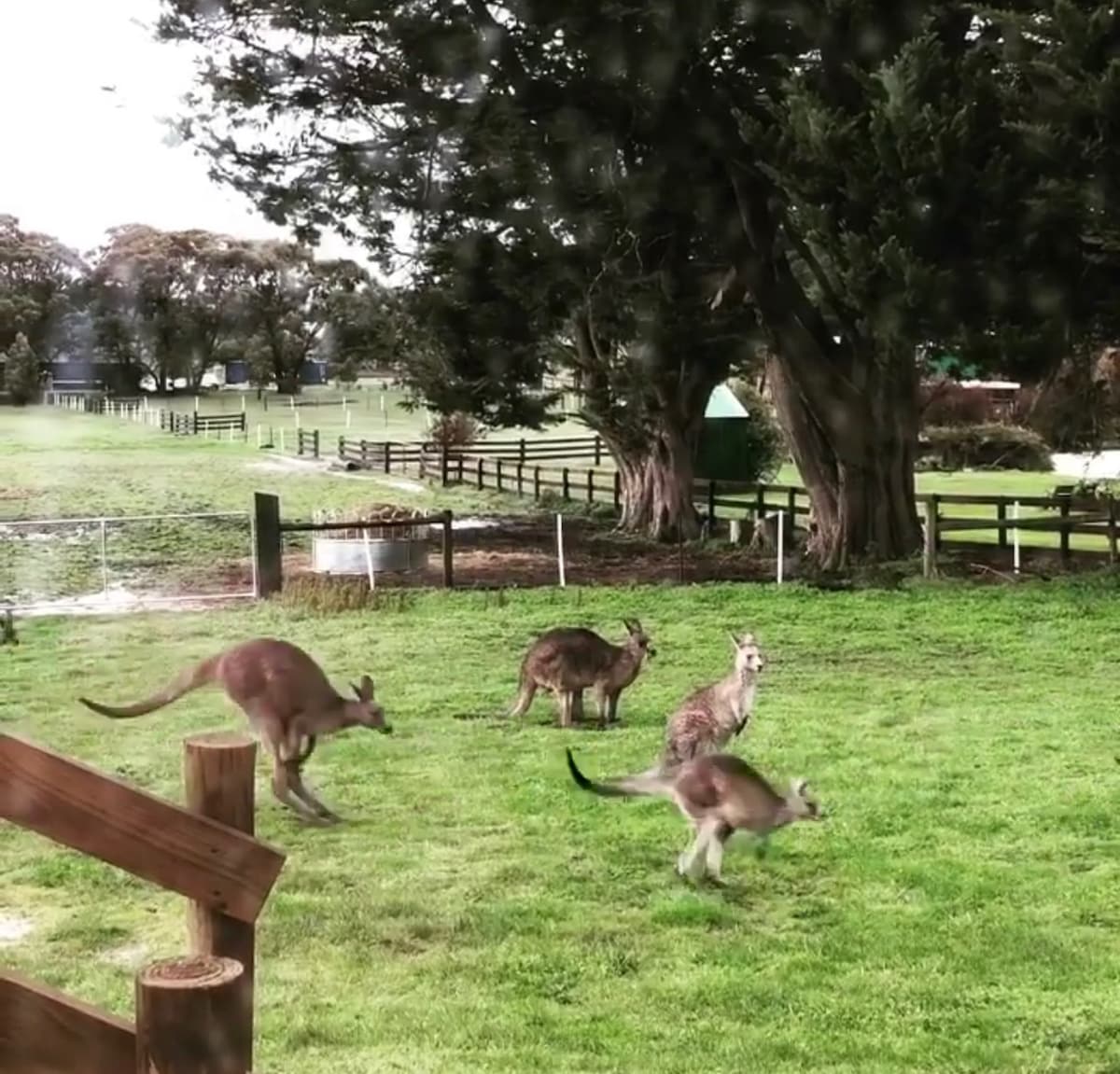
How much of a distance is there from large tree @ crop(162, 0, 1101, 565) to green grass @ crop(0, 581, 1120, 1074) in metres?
0.61

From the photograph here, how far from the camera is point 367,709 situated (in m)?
1.88

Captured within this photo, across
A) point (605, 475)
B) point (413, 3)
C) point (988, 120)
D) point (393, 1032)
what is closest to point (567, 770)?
point (393, 1032)

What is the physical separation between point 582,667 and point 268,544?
22.8 inches

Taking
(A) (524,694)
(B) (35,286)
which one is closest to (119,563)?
(B) (35,286)

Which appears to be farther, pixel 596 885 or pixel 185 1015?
pixel 596 885

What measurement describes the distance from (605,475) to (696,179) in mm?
1003

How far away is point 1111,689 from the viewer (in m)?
3.13

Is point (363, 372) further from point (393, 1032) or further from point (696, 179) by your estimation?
point (696, 179)

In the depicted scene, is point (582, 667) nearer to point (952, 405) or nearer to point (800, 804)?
point (800, 804)

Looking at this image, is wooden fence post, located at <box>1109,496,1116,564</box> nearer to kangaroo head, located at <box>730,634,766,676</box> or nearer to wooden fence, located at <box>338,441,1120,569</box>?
wooden fence, located at <box>338,441,1120,569</box>

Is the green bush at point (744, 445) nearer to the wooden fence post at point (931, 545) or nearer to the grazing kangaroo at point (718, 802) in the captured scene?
the wooden fence post at point (931, 545)

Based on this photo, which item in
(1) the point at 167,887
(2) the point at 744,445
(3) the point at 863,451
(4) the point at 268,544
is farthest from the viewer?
(2) the point at 744,445

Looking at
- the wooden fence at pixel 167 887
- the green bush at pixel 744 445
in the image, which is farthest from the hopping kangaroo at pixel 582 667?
the green bush at pixel 744 445

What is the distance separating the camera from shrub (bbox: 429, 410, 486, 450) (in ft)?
8.09
